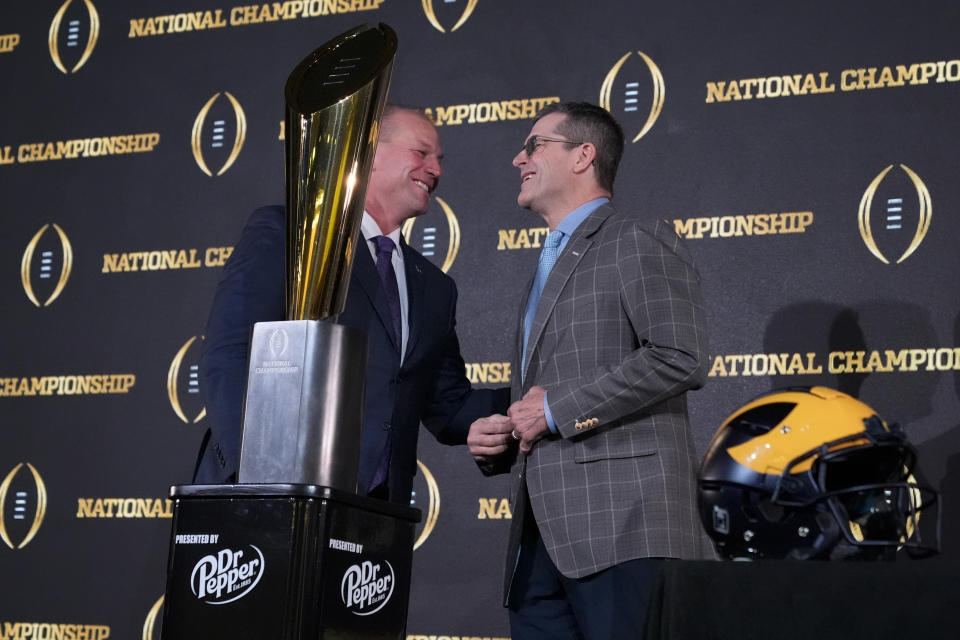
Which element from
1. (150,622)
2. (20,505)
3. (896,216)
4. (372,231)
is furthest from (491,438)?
(20,505)

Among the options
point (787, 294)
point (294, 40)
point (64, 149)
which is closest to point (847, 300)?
point (787, 294)

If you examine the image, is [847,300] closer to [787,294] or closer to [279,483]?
[787,294]

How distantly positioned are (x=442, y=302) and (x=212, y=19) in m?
2.14

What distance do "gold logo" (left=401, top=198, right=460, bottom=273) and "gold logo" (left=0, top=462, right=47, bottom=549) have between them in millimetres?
1633

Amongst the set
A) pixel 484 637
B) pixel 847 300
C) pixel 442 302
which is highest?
pixel 847 300

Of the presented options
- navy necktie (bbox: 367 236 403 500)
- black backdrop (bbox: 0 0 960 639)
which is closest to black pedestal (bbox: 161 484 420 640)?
navy necktie (bbox: 367 236 403 500)

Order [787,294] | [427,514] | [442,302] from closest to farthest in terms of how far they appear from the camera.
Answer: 1. [442,302]
2. [787,294]
3. [427,514]

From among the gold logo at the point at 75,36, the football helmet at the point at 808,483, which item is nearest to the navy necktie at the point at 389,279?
the football helmet at the point at 808,483

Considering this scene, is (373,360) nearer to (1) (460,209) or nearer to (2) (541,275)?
(2) (541,275)

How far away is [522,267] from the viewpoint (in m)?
3.75

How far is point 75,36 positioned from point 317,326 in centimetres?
349

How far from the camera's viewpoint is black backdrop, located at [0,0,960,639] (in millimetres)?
3389

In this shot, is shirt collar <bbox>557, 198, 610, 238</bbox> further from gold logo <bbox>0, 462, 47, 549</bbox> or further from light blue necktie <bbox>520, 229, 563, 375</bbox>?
gold logo <bbox>0, 462, 47, 549</bbox>

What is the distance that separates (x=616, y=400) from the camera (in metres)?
2.27
